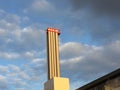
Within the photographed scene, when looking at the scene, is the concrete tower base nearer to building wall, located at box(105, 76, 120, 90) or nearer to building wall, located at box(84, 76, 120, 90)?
building wall, located at box(84, 76, 120, 90)

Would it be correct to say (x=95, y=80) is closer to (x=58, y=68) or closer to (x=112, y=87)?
(x=112, y=87)

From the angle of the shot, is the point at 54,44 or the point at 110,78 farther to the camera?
the point at 54,44

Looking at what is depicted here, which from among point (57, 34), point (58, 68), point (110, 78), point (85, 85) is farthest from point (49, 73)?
point (110, 78)

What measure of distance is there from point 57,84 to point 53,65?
3155 mm

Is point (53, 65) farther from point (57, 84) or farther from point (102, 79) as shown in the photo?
point (102, 79)

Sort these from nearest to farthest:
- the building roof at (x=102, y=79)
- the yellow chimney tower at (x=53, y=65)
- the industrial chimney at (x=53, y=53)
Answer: the building roof at (x=102, y=79) → the yellow chimney tower at (x=53, y=65) → the industrial chimney at (x=53, y=53)

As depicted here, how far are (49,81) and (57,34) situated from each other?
19.5 ft

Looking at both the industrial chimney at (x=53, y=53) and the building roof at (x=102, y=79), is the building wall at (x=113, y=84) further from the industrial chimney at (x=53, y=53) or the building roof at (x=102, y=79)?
the industrial chimney at (x=53, y=53)

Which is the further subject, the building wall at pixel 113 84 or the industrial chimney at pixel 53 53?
the industrial chimney at pixel 53 53

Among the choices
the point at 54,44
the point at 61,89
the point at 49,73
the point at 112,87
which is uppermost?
the point at 54,44

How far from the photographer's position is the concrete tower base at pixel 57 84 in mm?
34000

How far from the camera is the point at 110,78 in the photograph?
27.2 metres

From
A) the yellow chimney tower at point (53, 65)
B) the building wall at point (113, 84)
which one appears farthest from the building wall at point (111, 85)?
the yellow chimney tower at point (53, 65)

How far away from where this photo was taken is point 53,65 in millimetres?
36812
